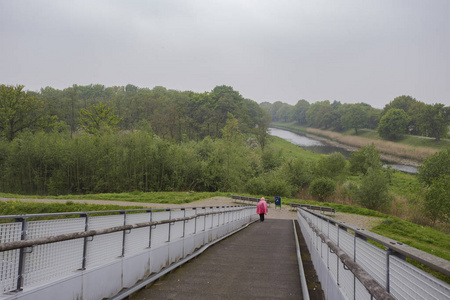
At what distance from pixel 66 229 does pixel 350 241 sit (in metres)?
4.13

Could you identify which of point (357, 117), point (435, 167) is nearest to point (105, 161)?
point (435, 167)

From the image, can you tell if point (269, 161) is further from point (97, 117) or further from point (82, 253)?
point (82, 253)

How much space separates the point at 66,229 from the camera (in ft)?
16.3

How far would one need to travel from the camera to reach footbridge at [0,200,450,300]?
9.77 feet

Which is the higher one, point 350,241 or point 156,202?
point 350,241

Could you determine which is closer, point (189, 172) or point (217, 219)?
point (217, 219)

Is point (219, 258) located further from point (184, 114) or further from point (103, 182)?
point (184, 114)

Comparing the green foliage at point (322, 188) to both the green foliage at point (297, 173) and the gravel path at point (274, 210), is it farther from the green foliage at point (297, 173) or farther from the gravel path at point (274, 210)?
the gravel path at point (274, 210)

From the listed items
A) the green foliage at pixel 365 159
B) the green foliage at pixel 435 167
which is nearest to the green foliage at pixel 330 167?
the green foliage at pixel 365 159

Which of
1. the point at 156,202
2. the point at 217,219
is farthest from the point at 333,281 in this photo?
the point at 156,202

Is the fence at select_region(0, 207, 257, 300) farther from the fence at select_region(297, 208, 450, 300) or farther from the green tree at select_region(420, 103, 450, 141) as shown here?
the green tree at select_region(420, 103, 450, 141)

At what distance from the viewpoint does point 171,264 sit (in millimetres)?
8578

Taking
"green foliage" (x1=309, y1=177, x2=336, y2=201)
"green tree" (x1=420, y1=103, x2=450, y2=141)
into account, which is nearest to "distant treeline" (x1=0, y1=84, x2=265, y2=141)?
"green foliage" (x1=309, y1=177, x2=336, y2=201)

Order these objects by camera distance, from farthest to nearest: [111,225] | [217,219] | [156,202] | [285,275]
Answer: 1. [156,202]
2. [217,219]
3. [285,275]
4. [111,225]
